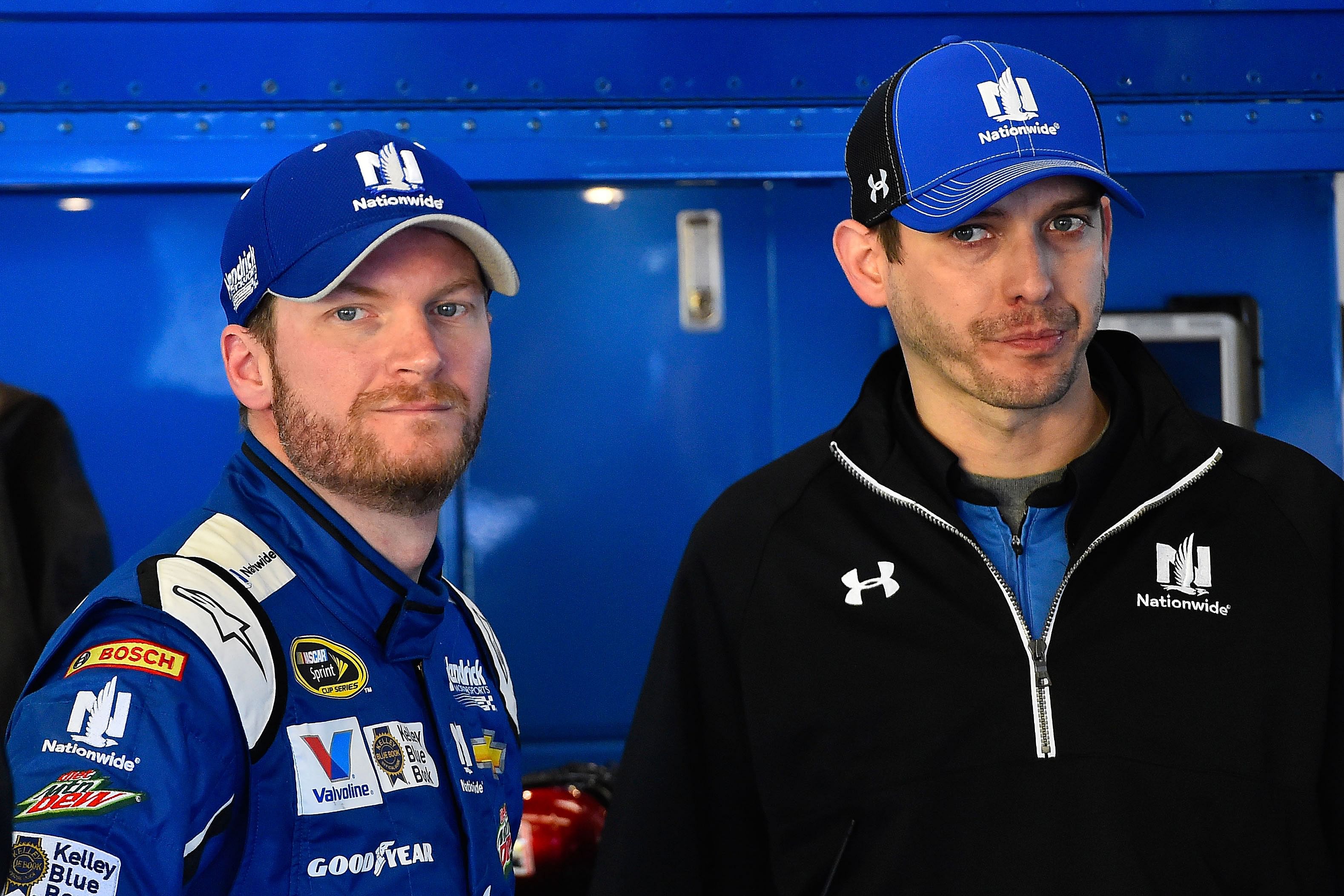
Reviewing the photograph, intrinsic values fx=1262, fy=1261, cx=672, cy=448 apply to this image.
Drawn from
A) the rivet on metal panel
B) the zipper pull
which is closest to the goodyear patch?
the zipper pull

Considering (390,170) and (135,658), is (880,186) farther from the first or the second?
(135,658)

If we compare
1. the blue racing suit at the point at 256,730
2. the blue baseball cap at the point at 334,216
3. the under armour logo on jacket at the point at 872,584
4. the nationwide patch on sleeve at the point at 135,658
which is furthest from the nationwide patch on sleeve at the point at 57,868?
the under armour logo on jacket at the point at 872,584

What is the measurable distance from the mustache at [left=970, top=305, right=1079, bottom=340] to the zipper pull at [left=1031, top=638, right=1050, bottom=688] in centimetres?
41

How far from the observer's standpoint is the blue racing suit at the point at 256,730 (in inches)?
43.3

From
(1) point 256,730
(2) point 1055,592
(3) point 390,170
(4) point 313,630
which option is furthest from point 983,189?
(1) point 256,730

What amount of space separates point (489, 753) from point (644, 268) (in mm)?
1294

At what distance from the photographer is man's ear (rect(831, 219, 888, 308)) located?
1.87 meters

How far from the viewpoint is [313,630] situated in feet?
4.57

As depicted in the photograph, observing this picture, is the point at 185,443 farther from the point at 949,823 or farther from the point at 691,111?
the point at 949,823

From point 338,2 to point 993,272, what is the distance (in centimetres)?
119

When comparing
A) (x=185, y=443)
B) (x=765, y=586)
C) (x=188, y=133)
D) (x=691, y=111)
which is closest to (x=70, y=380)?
(x=185, y=443)

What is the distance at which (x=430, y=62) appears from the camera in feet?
7.07

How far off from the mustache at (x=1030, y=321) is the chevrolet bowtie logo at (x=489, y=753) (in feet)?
2.77

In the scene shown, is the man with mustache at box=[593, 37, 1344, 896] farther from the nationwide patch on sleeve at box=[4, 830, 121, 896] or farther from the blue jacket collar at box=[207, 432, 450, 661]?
the nationwide patch on sleeve at box=[4, 830, 121, 896]
